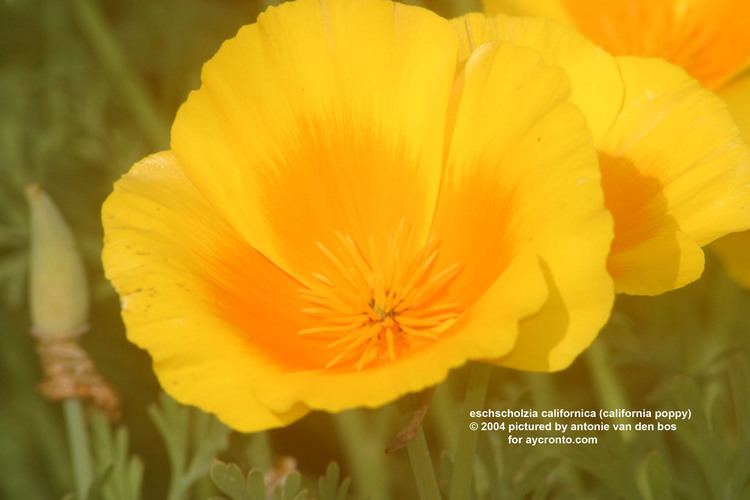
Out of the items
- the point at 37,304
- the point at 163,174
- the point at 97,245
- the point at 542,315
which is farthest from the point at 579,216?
the point at 97,245

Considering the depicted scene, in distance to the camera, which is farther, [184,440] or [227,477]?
[184,440]

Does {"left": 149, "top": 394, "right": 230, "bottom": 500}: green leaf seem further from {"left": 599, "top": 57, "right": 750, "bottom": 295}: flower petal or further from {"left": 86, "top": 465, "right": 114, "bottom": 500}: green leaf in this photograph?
{"left": 599, "top": 57, "right": 750, "bottom": 295}: flower petal

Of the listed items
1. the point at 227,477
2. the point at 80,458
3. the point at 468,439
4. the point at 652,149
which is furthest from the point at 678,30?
the point at 80,458

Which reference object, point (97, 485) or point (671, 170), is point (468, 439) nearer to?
→ point (671, 170)

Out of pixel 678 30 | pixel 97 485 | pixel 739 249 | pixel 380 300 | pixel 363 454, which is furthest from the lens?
pixel 363 454

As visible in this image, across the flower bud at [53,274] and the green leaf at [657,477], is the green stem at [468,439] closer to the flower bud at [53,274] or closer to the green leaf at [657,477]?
the green leaf at [657,477]

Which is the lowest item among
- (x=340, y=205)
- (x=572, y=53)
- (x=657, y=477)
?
(x=657, y=477)
